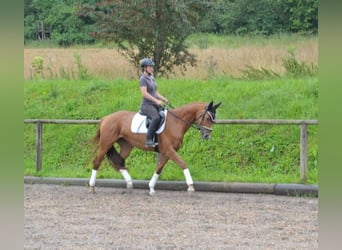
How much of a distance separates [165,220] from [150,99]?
2215 mm

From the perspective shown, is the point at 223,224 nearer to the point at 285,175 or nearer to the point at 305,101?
the point at 285,175

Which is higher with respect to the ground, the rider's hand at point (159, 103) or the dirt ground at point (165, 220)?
the rider's hand at point (159, 103)

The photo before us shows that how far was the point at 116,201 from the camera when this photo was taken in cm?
859

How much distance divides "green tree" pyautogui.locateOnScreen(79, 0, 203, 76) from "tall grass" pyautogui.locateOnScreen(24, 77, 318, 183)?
1727 millimetres

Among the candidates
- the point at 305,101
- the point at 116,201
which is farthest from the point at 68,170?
the point at 305,101

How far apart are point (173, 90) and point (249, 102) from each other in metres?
1.83

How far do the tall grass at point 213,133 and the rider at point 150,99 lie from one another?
1188 mm

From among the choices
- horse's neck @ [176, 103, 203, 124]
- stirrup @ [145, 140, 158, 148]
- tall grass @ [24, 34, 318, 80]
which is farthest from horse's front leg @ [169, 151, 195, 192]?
tall grass @ [24, 34, 318, 80]

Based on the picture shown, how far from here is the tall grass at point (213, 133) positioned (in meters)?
9.89

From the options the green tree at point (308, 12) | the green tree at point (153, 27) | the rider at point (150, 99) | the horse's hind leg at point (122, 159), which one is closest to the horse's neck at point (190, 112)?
the rider at point (150, 99)

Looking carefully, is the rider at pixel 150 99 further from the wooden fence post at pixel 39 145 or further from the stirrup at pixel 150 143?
the wooden fence post at pixel 39 145

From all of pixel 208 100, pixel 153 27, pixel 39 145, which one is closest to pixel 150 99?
pixel 39 145
